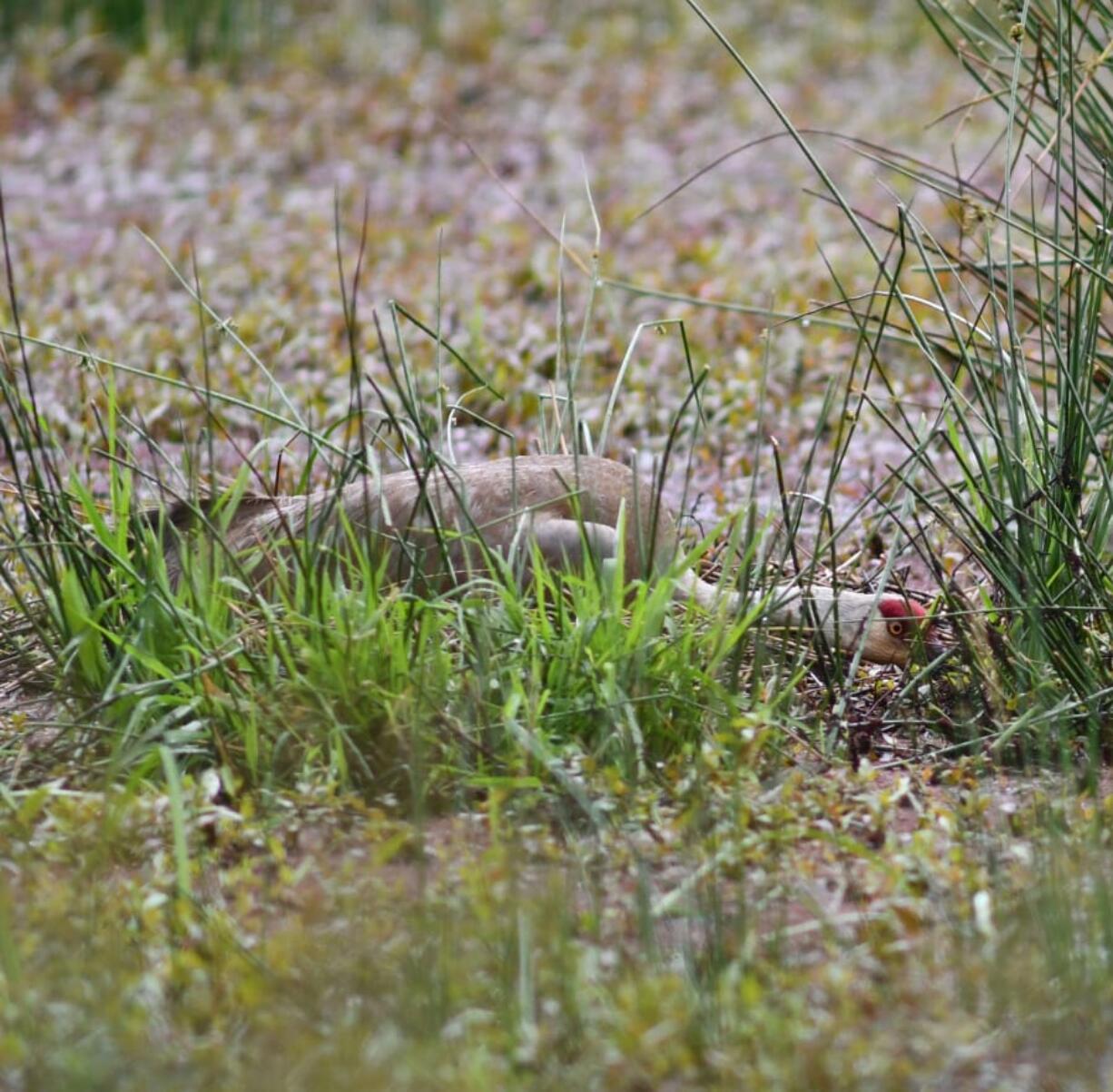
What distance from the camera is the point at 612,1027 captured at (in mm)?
2217

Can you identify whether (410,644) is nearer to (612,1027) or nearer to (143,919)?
(143,919)

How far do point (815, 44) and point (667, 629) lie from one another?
9.33 metres

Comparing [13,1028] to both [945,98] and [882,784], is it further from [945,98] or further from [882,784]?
[945,98]

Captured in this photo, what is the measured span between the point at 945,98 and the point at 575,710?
331 inches

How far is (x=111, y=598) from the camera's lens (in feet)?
10.8

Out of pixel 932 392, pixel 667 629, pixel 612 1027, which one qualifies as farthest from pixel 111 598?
pixel 932 392

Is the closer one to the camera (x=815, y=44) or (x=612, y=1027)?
(x=612, y=1027)

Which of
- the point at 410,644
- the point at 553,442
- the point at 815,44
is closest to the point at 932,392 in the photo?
the point at 553,442

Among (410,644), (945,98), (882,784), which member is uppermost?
(945,98)

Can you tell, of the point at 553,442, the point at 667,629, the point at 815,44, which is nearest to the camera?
the point at 667,629

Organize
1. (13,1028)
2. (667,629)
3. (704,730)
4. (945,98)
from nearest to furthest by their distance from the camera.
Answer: (13,1028), (704,730), (667,629), (945,98)

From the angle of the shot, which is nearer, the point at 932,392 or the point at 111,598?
the point at 111,598

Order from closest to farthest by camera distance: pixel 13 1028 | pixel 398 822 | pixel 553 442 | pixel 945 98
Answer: pixel 13 1028, pixel 398 822, pixel 553 442, pixel 945 98

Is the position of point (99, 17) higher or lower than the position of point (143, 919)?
higher
